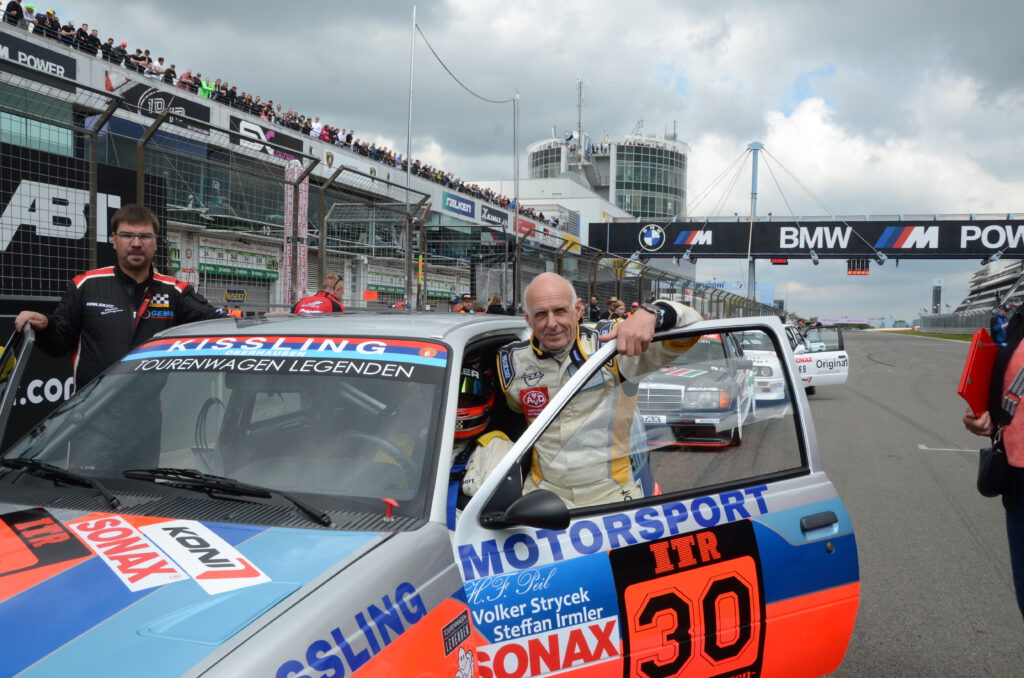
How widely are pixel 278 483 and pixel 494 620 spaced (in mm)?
768

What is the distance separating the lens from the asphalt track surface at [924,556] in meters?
3.64

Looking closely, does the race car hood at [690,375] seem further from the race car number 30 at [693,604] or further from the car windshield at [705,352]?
the race car number 30 at [693,604]

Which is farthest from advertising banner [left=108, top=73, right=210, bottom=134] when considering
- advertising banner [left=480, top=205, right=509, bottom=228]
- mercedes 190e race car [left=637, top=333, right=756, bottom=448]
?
advertising banner [left=480, top=205, right=509, bottom=228]

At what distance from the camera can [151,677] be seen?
1415 millimetres

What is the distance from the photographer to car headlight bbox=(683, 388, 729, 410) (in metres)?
2.89

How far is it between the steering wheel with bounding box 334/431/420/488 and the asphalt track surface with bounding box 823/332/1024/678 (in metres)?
2.41

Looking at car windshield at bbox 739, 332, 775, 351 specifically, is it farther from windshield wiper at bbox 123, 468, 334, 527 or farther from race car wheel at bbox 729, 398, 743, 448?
windshield wiper at bbox 123, 468, 334, 527

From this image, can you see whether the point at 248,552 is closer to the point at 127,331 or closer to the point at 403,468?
the point at 403,468

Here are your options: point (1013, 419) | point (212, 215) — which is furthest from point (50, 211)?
point (1013, 419)

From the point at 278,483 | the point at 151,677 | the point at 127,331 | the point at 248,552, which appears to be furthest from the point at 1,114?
the point at 151,677

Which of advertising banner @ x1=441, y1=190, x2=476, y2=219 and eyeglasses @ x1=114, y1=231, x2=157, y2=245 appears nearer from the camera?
eyeglasses @ x1=114, y1=231, x2=157, y2=245

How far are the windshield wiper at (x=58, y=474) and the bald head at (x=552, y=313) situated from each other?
59.2 inches

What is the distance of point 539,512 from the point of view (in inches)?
79.2

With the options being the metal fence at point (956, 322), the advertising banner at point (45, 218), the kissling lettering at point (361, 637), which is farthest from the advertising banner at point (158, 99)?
the metal fence at point (956, 322)
